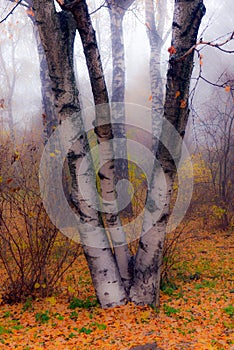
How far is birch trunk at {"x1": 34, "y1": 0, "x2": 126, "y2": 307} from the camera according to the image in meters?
3.30

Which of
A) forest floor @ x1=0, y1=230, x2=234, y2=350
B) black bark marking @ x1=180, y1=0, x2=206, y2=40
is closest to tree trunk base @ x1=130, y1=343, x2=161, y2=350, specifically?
forest floor @ x1=0, y1=230, x2=234, y2=350

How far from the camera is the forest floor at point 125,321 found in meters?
3.15

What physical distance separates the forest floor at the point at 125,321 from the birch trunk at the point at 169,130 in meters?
0.34

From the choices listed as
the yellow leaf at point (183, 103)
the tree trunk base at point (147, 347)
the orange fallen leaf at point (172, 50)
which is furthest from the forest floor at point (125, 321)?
the orange fallen leaf at point (172, 50)

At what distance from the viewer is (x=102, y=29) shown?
23109mm

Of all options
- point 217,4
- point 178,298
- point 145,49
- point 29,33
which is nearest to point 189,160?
point 178,298

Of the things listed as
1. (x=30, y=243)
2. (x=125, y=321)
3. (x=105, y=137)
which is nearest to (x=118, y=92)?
(x=105, y=137)

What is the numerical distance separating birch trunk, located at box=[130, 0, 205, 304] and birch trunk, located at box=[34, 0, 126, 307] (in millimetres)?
312

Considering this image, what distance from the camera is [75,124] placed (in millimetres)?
3494

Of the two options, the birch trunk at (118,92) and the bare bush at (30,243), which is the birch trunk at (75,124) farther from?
the birch trunk at (118,92)

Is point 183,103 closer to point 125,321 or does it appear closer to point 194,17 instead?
point 194,17

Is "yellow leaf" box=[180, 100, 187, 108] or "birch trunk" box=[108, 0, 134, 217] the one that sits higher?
"birch trunk" box=[108, 0, 134, 217]

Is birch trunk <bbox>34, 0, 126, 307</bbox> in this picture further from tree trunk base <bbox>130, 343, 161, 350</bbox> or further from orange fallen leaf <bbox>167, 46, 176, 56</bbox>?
orange fallen leaf <bbox>167, 46, 176, 56</bbox>

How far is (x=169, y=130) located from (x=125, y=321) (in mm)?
2097
